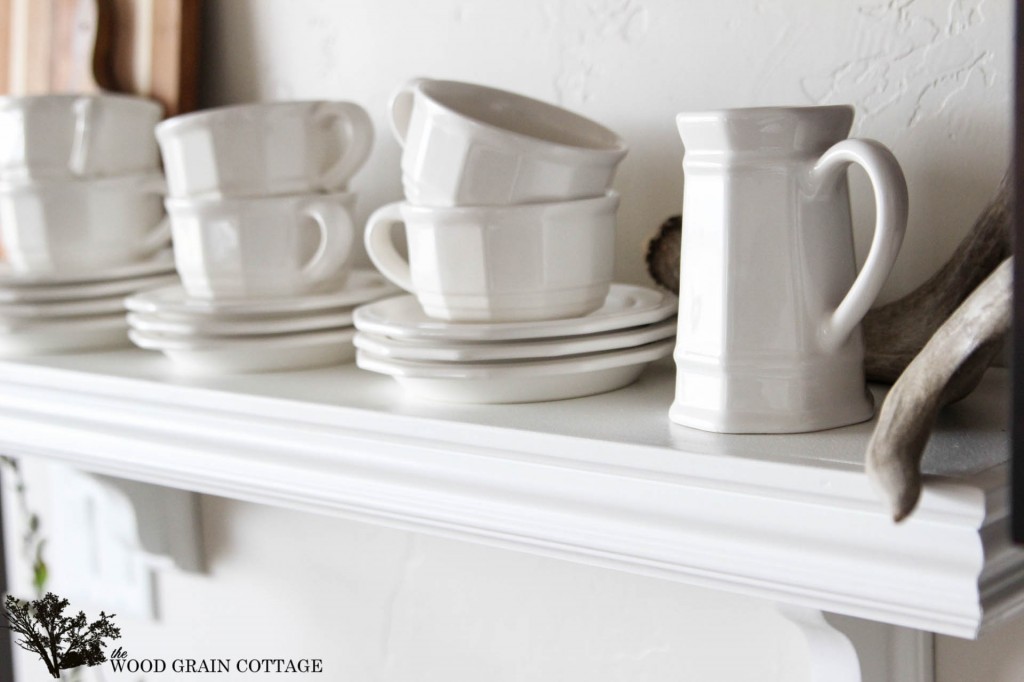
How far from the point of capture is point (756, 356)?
0.43 m

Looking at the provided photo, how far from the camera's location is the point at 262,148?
629 mm

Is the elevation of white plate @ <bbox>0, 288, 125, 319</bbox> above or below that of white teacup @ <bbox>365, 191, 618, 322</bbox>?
below

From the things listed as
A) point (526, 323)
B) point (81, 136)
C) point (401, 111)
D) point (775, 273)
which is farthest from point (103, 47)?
point (775, 273)

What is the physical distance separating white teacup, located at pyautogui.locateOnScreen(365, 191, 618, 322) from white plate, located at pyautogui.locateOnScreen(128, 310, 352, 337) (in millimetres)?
105

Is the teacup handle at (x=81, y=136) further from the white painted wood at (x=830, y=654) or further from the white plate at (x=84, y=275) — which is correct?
the white painted wood at (x=830, y=654)

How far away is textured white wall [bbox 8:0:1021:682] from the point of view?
20.8 inches

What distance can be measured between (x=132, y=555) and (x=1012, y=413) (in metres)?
0.76

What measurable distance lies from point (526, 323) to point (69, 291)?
0.35m

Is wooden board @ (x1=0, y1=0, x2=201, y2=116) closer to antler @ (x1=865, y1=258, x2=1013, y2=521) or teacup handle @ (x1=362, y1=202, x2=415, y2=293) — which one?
teacup handle @ (x1=362, y1=202, x2=415, y2=293)

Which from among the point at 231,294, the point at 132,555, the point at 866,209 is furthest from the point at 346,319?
the point at 132,555

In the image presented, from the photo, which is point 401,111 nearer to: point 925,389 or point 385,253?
point 385,253

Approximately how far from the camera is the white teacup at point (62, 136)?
0.70 meters

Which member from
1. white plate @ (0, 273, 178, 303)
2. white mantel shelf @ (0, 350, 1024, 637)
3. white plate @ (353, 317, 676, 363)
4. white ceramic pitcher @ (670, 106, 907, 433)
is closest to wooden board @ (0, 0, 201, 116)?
white plate @ (0, 273, 178, 303)

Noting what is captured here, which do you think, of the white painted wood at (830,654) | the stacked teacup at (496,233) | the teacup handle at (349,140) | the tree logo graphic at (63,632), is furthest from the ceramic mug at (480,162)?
the tree logo graphic at (63,632)
